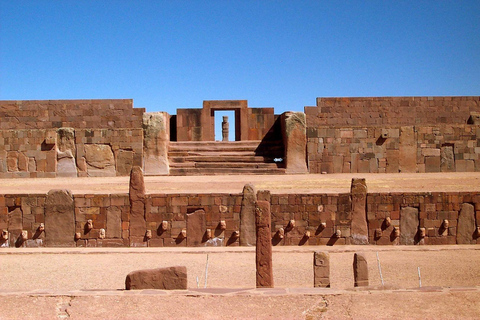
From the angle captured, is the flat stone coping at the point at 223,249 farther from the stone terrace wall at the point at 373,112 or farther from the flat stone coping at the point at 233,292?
the stone terrace wall at the point at 373,112

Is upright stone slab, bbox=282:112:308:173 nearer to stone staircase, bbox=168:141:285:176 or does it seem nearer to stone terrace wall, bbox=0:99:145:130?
stone staircase, bbox=168:141:285:176

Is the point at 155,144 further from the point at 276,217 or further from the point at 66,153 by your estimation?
the point at 276,217

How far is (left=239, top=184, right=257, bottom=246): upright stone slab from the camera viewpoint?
10.7 m

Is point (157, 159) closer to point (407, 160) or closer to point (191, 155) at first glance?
point (191, 155)

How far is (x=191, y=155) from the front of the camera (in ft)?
57.4

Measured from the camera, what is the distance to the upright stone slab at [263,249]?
23.8ft

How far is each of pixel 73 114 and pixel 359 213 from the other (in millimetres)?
10862

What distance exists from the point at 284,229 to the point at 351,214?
1389mm

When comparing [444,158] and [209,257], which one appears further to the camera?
[444,158]

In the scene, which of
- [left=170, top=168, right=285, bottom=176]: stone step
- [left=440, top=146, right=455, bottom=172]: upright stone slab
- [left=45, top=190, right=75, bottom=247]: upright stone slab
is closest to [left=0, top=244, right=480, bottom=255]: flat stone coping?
[left=45, top=190, right=75, bottom=247]: upright stone slab

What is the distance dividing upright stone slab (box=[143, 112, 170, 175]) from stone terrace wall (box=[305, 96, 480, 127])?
4874 millimetres

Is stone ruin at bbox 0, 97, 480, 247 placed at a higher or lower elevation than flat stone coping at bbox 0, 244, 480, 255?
higher

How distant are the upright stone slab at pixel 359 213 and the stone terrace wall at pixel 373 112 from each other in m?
7.41

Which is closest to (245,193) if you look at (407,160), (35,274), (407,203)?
(407,203)
